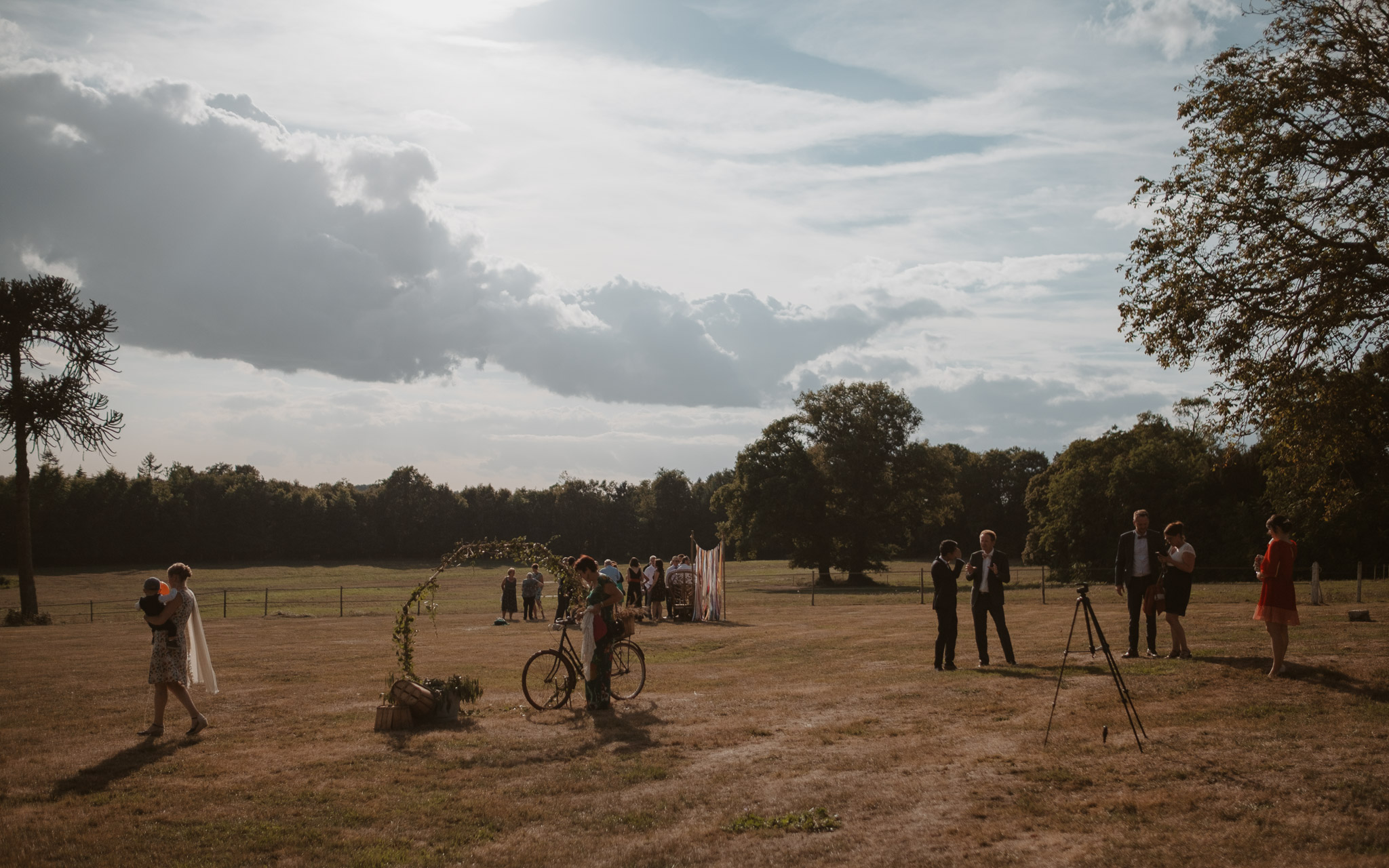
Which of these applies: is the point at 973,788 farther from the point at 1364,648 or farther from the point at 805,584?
the point at 805,584

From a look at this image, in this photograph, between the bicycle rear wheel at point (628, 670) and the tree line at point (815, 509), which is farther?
the tree line at point (815, 509)

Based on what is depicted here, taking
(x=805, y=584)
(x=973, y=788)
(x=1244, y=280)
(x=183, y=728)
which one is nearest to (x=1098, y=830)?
(x=973, y=788)

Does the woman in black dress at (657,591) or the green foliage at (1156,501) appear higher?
the green foliage at (1156,501)

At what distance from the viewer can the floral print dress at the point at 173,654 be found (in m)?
11.4

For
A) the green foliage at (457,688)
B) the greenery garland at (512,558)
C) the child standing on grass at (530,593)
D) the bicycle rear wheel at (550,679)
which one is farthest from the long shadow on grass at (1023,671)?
the child standing on grass at (530,593)

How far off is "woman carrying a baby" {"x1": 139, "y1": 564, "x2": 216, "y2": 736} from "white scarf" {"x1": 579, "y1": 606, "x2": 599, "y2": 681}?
4.68m

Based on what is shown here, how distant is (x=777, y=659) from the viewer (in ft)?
59.6

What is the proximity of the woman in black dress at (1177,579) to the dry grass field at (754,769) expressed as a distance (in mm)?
490

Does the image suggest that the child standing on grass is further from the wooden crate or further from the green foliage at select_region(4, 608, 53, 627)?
the wooden crate

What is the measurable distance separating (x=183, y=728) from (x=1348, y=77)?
21.2m

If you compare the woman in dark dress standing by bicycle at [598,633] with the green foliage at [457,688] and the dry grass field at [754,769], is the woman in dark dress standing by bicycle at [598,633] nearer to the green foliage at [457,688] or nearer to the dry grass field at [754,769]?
the dry grass field at [754,769]

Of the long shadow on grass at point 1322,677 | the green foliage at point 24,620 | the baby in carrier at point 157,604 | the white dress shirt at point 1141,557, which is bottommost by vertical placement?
the green foliage at point 24,620

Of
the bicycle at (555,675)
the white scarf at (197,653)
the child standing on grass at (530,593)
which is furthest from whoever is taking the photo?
the child standing on grass at (530,593)

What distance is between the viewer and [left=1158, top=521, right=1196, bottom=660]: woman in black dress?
13023 millimetres
